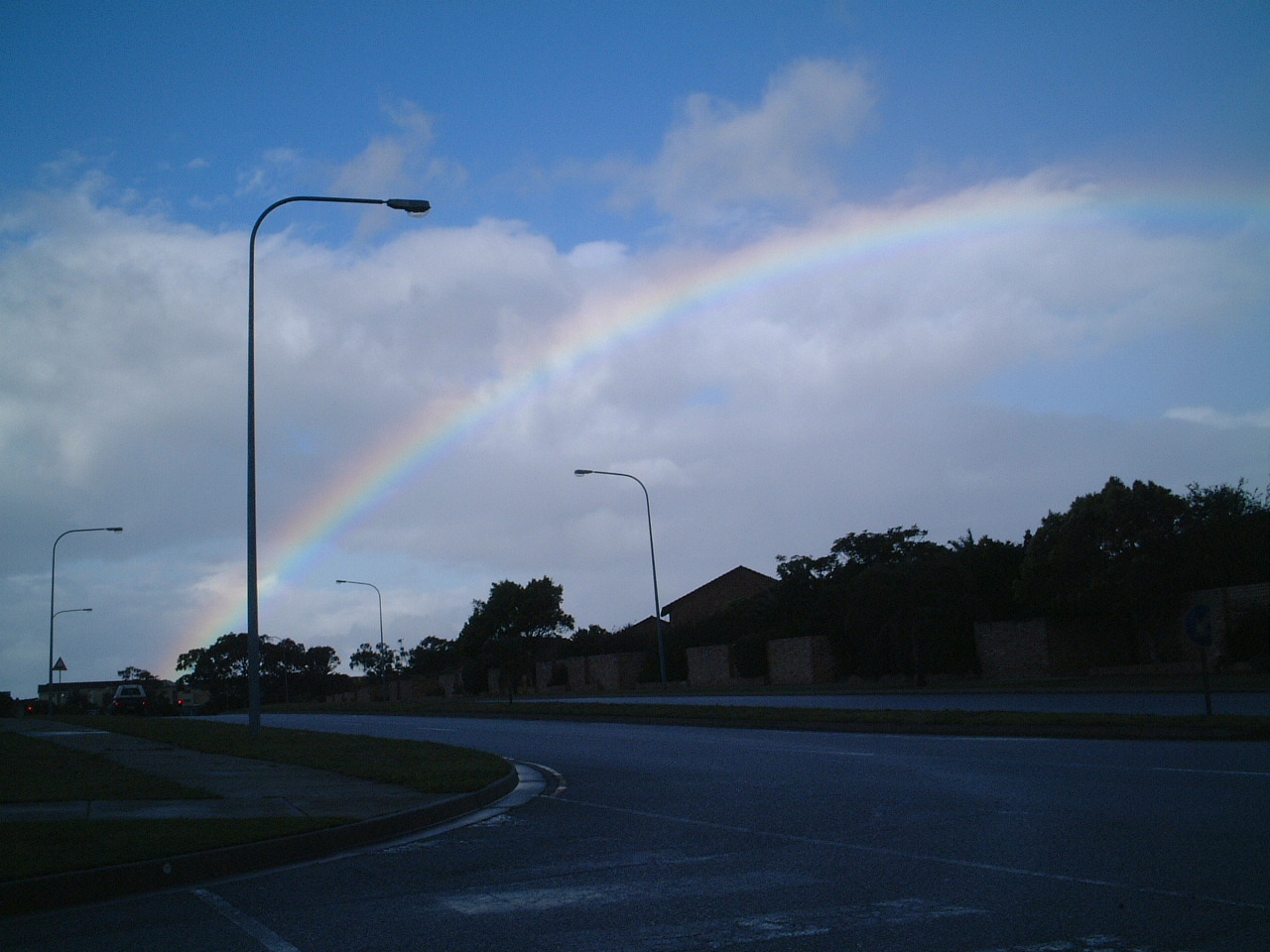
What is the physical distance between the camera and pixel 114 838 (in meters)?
9.21

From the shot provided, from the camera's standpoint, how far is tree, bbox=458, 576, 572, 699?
173 feet

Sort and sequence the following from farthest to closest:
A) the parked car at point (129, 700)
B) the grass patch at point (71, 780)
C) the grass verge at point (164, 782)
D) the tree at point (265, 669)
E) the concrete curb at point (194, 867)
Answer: the tree at point (265, 669), the parked car at point (129, 700), the grass patch at point (71, 780), the grass verge at point (164, 782), the concrete curb at point (194, 867)

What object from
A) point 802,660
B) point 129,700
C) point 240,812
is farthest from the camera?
point 802,660

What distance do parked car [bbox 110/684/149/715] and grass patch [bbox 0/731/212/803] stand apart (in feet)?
108

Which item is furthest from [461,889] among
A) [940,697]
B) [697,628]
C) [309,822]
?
[697,628]

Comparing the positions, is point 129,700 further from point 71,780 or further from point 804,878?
point 804,878

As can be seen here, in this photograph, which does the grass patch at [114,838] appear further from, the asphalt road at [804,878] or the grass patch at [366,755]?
the grass patch at [366,755]

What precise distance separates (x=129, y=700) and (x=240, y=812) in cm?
4403

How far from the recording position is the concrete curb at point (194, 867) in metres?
7.61

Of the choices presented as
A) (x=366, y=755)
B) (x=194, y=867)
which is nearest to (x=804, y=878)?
(x=194, y=867)

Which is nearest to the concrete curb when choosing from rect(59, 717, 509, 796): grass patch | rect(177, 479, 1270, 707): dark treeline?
rect(59, 717, 509, 796): grass patch

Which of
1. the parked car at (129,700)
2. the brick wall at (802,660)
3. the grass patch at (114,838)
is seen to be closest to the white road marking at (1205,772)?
the grass patch at (114,838)

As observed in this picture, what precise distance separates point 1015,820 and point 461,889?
4.83 meters

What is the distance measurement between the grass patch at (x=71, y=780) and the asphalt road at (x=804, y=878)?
437 centimetres
